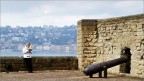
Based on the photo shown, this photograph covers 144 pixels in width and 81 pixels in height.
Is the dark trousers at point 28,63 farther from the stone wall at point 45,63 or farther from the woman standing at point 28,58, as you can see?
the stone wall at point 45,63

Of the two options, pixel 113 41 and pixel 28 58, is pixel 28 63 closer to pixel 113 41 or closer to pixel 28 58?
pixel 28 58

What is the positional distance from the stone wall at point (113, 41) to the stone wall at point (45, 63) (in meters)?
0.52

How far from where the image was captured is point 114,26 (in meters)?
19.3

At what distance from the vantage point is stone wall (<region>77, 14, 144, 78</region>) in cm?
1758

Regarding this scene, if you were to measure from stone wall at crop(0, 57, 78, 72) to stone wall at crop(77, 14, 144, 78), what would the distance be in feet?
1.70

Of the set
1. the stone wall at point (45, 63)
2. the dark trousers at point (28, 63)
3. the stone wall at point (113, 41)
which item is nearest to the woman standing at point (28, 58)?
the dark trousers at point (28, 63)

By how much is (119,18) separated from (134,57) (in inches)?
69.9

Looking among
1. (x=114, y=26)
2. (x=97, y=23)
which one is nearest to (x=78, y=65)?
(x=97, y=23)

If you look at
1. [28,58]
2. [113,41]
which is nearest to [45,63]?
[28,58]

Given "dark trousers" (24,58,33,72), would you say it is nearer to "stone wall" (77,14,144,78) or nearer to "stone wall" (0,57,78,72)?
"stone wall" (0,57,78,72)

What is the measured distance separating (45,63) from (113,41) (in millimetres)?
4062

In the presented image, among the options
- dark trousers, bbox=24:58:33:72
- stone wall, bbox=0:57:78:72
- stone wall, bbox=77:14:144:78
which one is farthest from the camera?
stone wall, bbox=0:57:78:72

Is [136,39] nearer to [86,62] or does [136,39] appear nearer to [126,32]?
[126,32]

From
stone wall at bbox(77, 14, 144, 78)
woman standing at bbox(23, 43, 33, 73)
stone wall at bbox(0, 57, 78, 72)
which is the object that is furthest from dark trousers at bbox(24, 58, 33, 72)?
stone wall at bbox(77, 14, 144, 78)
